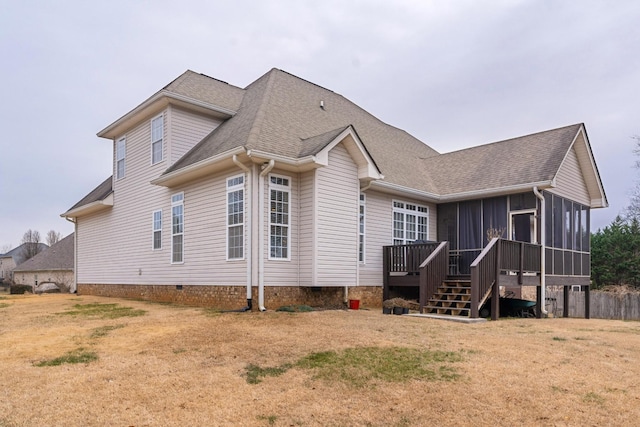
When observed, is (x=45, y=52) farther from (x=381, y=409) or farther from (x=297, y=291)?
(x=381, y=409)

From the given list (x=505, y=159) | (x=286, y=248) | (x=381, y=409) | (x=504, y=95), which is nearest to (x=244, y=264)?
(x=286, y=248)

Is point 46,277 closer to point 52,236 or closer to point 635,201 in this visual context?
point 635,201

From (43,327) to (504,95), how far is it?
2067 centimetres

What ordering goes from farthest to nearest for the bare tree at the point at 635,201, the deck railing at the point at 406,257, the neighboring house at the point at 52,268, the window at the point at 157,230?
the neighboring house at the point at 52,268
the bare tree at the point at 635,201
the window at the point at 157,230
the deck railing at the point at 406,257

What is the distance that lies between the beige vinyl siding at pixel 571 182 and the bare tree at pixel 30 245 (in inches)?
2697

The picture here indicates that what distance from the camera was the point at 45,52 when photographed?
53.6 ft

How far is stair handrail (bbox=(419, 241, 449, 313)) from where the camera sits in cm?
1236

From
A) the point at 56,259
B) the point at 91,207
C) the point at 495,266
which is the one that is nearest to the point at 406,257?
the point at 495,266

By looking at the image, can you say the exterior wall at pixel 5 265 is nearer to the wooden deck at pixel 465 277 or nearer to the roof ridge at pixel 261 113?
the roof ridge at pixel 261 113

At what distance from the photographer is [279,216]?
1215 centimetres

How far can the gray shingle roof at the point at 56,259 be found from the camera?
128ft

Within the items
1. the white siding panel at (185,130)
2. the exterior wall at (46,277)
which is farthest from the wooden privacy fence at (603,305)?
the exterior wall at (46,277)

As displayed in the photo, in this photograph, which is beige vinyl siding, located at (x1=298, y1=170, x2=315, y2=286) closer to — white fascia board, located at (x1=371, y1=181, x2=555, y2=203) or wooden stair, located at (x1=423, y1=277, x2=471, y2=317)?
white fascia board, located at (x1=371, y1=181, x2=555, y2=203)

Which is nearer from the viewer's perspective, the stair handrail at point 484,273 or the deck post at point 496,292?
the stair handrail at point 484,273
